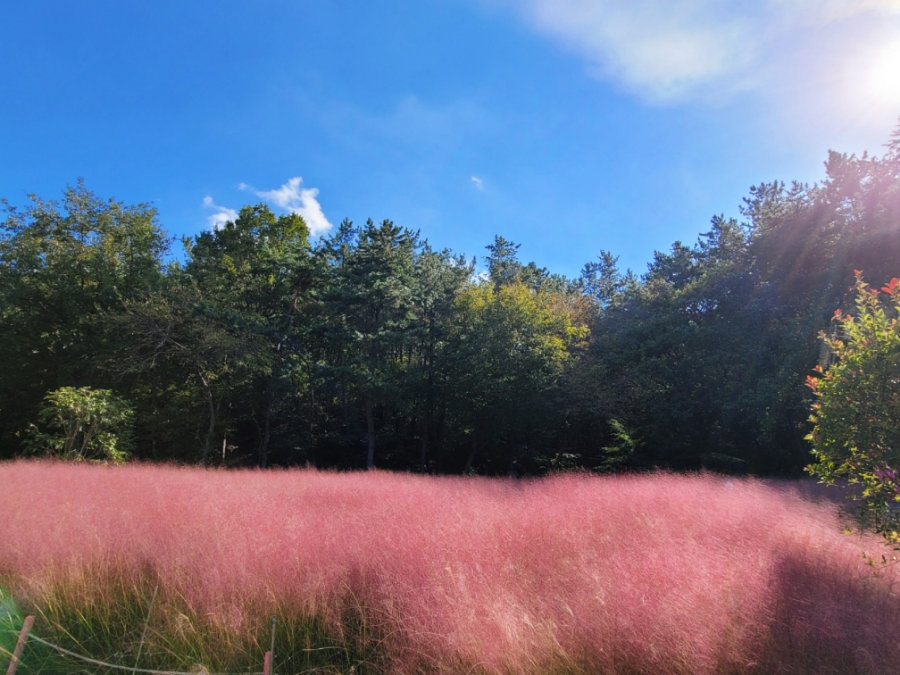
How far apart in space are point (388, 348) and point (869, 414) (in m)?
17.9

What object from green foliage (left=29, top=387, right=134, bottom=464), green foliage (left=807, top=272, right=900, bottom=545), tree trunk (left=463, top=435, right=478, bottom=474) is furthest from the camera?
tree trunk (left=463, top=435, right=478, bottom=474)

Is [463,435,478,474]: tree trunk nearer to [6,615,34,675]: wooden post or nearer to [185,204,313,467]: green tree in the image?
[185,204,313,467]: green tree

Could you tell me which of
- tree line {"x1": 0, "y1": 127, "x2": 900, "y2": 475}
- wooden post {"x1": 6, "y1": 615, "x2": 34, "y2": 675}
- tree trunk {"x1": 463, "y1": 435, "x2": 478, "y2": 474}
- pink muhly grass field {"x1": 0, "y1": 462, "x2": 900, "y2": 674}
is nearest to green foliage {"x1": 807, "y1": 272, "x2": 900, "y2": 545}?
pink muhly grass field {"x1": 0, "y1": 462, "x2": 900, "y2": 674}

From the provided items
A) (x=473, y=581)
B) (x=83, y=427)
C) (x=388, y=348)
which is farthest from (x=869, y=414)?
(x=388, y=348)

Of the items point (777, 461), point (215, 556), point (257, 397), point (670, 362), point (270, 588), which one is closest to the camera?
point (270, 588)

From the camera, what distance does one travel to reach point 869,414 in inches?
122

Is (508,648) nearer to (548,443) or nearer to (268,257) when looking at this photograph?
(548,443)

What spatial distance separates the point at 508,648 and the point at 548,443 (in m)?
16.7

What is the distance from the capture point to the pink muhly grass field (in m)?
2.62

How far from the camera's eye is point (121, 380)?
17.1m

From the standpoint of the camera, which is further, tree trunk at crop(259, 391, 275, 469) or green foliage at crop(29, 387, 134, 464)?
tree trunk at crop(259, 391, 275, 469)

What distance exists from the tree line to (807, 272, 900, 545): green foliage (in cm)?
1106

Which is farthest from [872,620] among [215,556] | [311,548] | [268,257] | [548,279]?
[548,279]

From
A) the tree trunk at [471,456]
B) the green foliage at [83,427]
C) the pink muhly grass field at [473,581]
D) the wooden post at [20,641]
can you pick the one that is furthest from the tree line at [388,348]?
the wooden post at [20,641]
